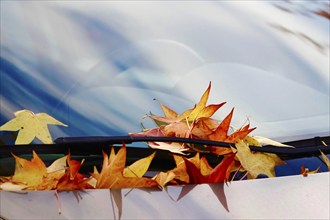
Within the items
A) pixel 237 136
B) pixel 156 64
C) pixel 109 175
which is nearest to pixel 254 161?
pixel 237 136


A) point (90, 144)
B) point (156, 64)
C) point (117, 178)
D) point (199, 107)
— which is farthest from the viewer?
point (156, 64)

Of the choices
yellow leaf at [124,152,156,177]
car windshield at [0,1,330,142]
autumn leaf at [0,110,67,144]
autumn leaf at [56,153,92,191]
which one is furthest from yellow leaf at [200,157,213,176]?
car windshield at [0,1,330,142]

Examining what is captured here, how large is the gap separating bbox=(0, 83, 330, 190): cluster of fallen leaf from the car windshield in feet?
1.32

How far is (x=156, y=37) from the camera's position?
7.04ft

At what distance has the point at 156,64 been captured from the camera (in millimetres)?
2111

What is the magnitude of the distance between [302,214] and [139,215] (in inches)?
11.9

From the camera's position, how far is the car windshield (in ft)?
6.49

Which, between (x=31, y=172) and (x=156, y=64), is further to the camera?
(x=156, y=64)

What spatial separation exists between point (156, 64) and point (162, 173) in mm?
861

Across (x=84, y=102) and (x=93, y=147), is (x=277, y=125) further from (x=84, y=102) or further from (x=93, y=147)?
(x=93, y=147)

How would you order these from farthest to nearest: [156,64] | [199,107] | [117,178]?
[156,64] < [199,107] < [117,178]

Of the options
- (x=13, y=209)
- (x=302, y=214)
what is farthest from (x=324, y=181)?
(x=13, y=209)

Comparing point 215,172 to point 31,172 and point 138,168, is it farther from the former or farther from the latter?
point 31,172

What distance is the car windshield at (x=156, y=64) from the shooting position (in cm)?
198
